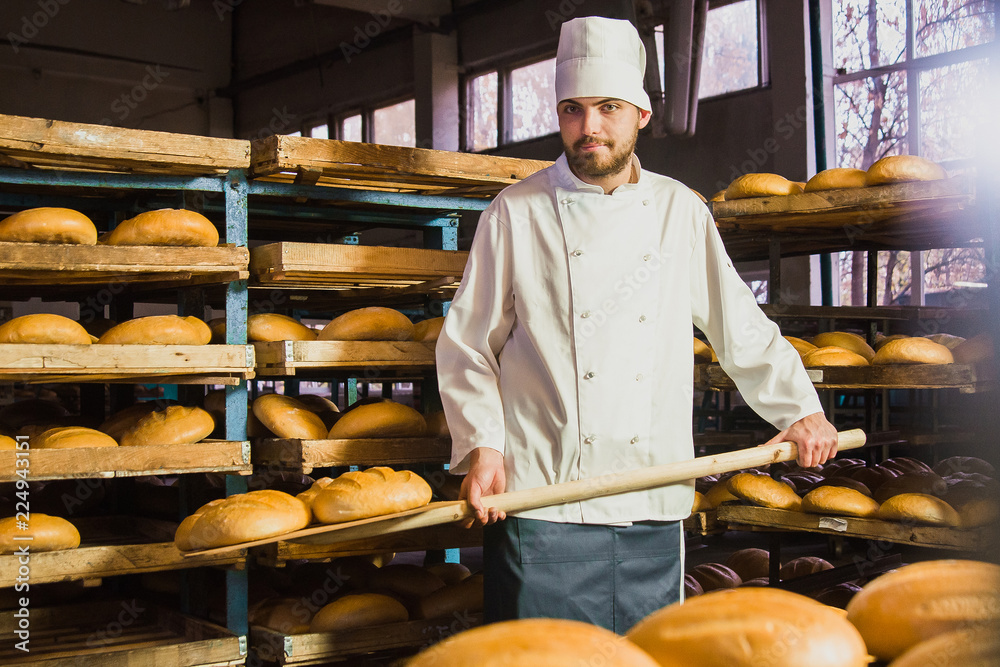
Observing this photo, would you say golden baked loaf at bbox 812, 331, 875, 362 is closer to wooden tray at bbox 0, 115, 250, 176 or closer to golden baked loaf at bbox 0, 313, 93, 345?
wooden tray at bbox 0, 115, 250, 176

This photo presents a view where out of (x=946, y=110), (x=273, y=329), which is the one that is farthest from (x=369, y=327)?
(x=946, y=110)

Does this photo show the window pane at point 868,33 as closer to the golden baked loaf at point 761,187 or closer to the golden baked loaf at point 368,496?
the golden baked loaf at point 761,187

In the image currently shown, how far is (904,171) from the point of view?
2826mm

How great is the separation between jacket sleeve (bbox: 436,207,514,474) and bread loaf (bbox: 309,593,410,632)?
865mm

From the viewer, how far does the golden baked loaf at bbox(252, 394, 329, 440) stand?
2.71 meters

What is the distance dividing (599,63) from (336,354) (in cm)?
113

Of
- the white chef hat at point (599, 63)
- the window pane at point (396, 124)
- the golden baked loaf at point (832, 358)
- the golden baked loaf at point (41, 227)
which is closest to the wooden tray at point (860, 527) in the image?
the golden baked loaf at point (832, 358)

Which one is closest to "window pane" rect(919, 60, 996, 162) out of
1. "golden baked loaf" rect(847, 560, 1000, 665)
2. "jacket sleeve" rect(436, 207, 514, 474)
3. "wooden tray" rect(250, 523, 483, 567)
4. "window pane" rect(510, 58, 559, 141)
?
"window pane" rect(510, 58, 559, 141)

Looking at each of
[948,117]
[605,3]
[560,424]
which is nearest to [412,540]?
[560,424]

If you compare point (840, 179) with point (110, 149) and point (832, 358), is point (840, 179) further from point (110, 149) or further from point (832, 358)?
point (110, 149)

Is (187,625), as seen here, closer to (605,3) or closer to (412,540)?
(412,540)

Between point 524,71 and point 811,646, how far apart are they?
993 cm

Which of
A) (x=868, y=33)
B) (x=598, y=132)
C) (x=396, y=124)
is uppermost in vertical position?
(x=396, y=124)

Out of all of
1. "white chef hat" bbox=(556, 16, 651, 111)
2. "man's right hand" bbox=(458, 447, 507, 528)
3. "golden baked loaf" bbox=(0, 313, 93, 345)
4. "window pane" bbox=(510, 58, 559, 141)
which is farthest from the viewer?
"window pane" bbox=(510, 58, 559, 141)
